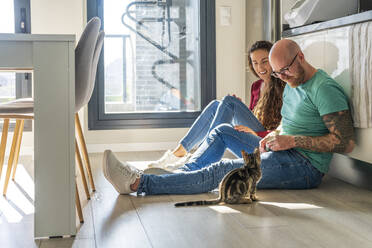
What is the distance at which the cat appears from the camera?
2.51 m

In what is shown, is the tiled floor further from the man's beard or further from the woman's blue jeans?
the man's beard

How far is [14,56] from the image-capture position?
2055 mm

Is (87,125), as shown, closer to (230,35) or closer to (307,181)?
(230,35)

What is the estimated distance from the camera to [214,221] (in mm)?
2326

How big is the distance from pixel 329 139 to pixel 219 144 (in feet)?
2.02

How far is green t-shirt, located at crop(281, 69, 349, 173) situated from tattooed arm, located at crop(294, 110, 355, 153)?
0.04 m

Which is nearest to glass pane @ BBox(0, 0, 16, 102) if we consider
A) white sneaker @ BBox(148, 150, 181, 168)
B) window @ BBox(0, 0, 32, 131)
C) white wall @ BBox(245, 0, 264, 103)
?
window @ BBox(0, 0, 32, 131)

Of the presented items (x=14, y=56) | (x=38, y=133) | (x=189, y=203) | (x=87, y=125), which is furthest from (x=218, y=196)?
(x=87, y=125)

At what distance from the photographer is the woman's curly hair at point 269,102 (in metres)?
3.24

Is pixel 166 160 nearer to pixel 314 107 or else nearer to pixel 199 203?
pixel 199 203

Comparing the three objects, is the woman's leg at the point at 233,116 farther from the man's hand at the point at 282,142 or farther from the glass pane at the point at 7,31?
the glass pane at the point at 7,31

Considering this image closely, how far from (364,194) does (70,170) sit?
161 centimetres

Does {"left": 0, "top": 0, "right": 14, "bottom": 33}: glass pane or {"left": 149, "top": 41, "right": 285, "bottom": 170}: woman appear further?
{"left": 0, "top": 0, "right": 14, "bottom": 33}: glass pane

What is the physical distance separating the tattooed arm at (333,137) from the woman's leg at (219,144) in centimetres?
33
